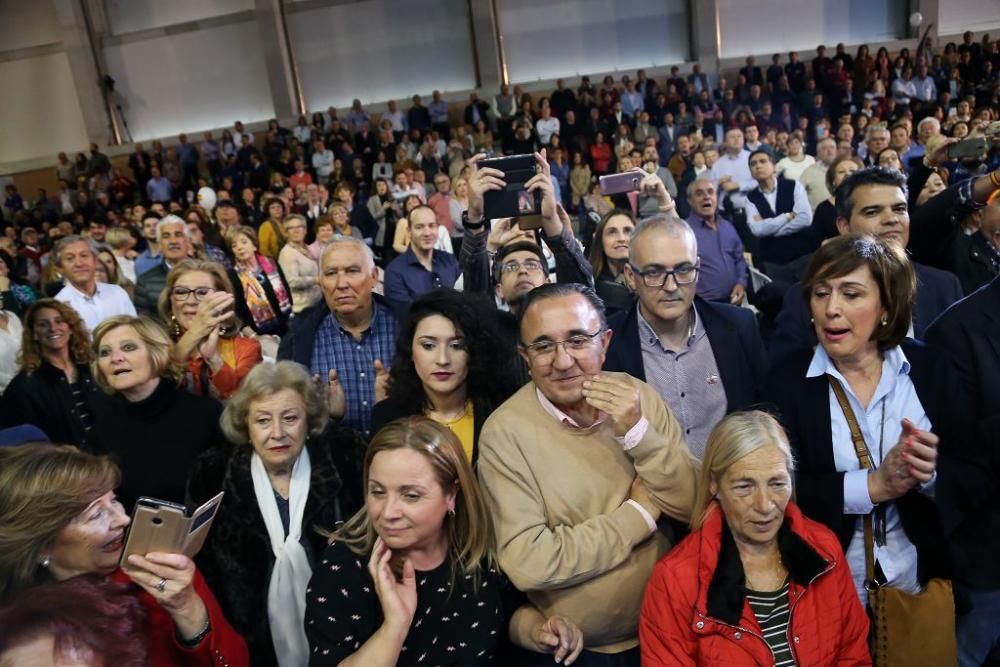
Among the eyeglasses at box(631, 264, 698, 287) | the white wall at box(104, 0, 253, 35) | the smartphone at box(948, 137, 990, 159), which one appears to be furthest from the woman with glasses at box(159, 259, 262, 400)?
the white wall at box(104, 0, 253, 35)

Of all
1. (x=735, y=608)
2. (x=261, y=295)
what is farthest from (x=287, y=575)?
(x=261, y=295)

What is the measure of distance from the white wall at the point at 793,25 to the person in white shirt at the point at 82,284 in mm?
14328

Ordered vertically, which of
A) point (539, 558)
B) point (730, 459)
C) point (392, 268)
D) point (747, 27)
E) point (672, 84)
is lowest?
point (539, 558)

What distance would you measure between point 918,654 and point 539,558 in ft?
3.37

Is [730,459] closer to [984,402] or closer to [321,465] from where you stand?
[984,402]

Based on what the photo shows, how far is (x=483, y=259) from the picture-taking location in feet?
9.62

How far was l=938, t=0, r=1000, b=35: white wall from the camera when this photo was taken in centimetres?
1452

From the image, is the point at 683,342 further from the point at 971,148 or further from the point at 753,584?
the point at 971,148

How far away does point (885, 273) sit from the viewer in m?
1.82

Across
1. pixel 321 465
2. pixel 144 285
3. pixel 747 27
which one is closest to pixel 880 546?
pixel 321 465

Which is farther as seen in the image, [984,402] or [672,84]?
[672,84]

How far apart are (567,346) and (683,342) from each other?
2.19 feet

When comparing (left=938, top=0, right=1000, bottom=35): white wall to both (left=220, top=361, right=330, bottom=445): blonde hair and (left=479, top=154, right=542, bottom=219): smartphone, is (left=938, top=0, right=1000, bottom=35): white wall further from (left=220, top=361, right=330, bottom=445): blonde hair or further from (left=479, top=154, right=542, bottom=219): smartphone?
(left=220, top=361, right=330, bottom=445): blonde hair

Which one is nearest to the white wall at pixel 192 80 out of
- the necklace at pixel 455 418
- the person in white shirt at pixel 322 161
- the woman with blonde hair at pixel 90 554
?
the person in white shirt at pixel 322 161
